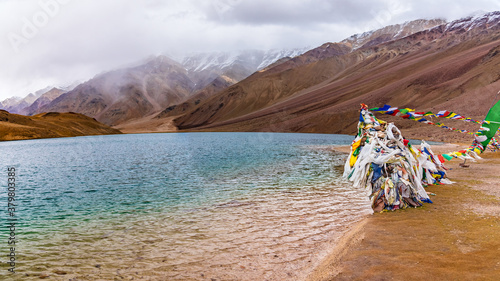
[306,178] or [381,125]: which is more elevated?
[381,125]

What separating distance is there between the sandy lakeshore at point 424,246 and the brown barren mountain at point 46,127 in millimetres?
102044

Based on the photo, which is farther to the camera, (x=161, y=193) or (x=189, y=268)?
(x=161, y=193)

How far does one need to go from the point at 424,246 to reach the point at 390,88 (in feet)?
376

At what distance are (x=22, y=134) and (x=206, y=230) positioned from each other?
102 meters

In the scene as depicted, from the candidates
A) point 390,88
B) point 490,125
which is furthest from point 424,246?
point 390,88

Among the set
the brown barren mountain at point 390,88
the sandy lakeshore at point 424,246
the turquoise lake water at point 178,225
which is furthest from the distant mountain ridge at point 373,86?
the sandy lakeshore at point 424,246

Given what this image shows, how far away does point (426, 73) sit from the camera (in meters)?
108

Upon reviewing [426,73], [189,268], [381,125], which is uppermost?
[426,73]

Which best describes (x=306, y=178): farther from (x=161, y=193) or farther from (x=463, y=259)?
(x=463, y=259)

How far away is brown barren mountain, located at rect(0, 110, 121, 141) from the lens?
88.2m

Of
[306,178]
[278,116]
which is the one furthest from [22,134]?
[306,178]

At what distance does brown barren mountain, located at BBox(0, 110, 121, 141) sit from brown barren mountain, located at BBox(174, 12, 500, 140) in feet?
177

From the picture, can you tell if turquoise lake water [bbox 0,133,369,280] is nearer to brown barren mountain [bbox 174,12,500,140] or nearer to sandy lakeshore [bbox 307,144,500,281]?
sandy lakeshore [bbox 307,144,500,281]

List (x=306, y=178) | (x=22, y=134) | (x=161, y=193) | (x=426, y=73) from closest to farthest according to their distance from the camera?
1. (x=161, y=193)
2. (x=306, y=178)
3. (x=22, y=134)
4. (x=426, y=73)
